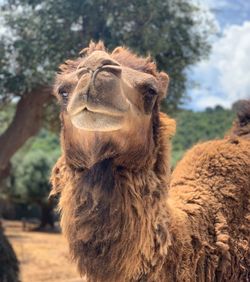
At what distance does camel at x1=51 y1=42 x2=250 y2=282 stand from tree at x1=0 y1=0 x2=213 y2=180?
6375mm

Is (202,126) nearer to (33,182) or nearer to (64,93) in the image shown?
(33,182)

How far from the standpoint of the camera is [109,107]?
7.50 ft

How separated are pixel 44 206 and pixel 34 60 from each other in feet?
68.0

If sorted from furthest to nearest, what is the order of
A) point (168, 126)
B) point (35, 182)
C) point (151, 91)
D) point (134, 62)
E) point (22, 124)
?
point (35, 182) → point (22, 124) → point (168, 126) → point (134, 62) → point (151, 91)

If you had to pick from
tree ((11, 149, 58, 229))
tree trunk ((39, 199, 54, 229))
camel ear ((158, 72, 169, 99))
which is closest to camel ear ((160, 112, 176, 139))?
camel ear ((158, 72, 169, 99))

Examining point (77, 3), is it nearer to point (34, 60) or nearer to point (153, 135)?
point (34, 60)

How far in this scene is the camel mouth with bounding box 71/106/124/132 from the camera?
227 cm

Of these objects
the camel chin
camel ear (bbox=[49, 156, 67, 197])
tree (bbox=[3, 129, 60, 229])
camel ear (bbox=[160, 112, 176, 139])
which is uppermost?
tree (bbox=[3, 129, 60, 229])

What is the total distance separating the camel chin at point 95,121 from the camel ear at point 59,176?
1.71ft

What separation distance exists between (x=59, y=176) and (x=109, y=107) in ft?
2.34

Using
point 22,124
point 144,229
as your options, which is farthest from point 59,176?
point 22,124

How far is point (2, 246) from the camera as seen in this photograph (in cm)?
657

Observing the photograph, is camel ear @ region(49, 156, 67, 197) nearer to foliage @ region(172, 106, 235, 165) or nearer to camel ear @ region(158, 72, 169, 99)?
camel ear @ region(158, 72, 169, 99)

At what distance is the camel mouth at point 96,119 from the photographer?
227 cm
